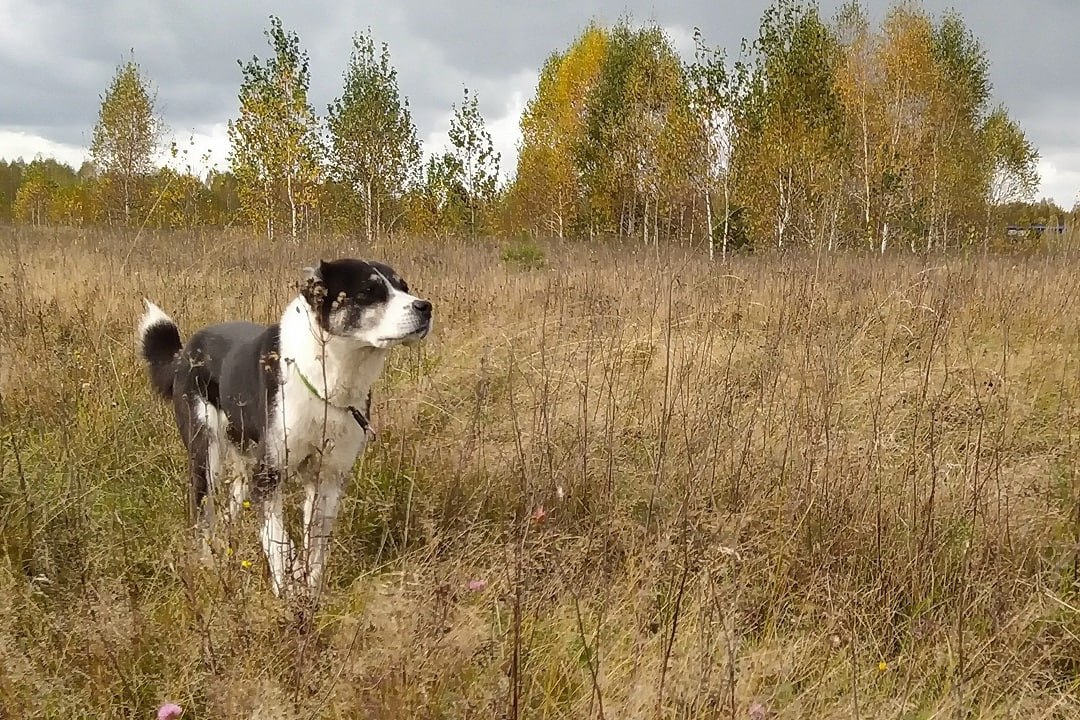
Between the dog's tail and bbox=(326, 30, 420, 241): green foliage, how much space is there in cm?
1461

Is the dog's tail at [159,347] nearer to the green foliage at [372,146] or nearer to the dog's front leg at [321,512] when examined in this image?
the dog's front leg at [321,512]

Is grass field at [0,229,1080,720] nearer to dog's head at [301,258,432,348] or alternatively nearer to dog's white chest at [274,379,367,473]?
dog's white chest at [274,379,367,473]

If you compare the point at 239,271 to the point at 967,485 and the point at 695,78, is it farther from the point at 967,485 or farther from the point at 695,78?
the point at 695,78

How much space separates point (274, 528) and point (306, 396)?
1.58 ft

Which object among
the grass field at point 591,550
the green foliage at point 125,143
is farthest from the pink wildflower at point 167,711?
the green foliage at point 125,143

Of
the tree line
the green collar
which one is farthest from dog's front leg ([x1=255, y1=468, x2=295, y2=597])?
the tree line

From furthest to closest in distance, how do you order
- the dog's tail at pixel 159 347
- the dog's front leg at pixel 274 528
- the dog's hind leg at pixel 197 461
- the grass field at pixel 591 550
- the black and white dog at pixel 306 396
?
the dog's tail at pixel 159 347
the black and white dog at pixel 306 396
the dog's hind leg at pixel 197 461
the dog's front leg at pixel 274 528
the grass field at pixel 591 550

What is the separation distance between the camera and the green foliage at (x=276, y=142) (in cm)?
1627

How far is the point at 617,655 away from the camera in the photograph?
1.86 meters

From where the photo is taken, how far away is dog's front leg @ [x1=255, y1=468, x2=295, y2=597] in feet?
6.45

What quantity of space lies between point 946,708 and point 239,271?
659cm

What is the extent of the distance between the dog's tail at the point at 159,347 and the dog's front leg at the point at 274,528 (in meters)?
1.08

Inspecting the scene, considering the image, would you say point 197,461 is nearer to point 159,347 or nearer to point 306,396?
point 306,396

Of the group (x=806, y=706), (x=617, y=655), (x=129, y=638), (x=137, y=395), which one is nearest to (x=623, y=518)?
(x=617, y=655)
